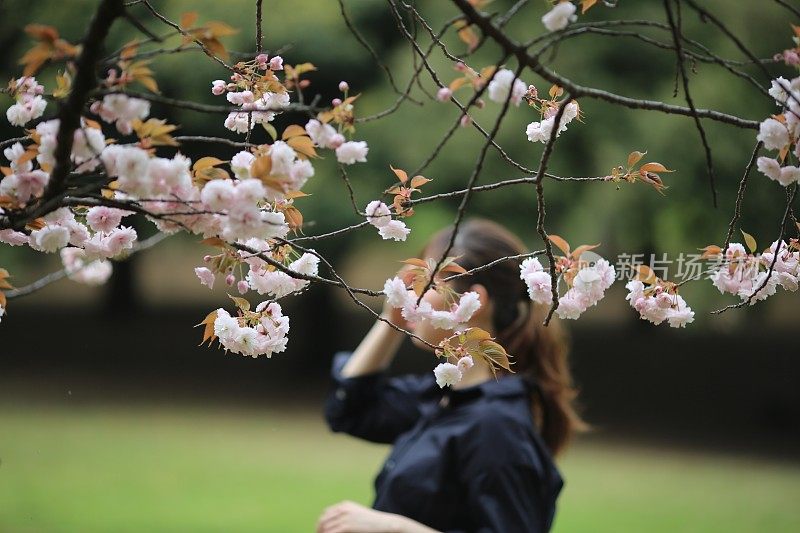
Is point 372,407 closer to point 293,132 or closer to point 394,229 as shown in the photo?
point 394,229

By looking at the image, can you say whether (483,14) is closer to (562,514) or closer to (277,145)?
(277,145)

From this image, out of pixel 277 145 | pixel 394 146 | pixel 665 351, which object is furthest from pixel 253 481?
pixel 277 145

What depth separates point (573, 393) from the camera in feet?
5.31

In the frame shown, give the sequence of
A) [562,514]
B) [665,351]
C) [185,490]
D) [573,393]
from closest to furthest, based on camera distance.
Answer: [573,393] < [562,514] < [185,490] < [665,351]

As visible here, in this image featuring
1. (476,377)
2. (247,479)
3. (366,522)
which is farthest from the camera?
(247,479)

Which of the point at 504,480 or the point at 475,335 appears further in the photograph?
the point at 504,480

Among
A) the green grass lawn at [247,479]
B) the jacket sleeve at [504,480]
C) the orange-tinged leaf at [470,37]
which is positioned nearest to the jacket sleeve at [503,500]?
the jacket sleeve at [504,480]

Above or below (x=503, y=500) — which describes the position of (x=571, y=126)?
above

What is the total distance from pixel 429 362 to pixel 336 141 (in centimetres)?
661

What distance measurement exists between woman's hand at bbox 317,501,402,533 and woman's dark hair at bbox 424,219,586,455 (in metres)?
0.37

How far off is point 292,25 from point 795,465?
404 centimetres

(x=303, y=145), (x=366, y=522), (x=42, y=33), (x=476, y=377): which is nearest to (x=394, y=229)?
(x=303, y=145)

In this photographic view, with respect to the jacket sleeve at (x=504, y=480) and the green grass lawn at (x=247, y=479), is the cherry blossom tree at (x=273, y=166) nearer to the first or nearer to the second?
the jacket sleeve at (x=504, y=480)

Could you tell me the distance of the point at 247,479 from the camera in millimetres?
4953
